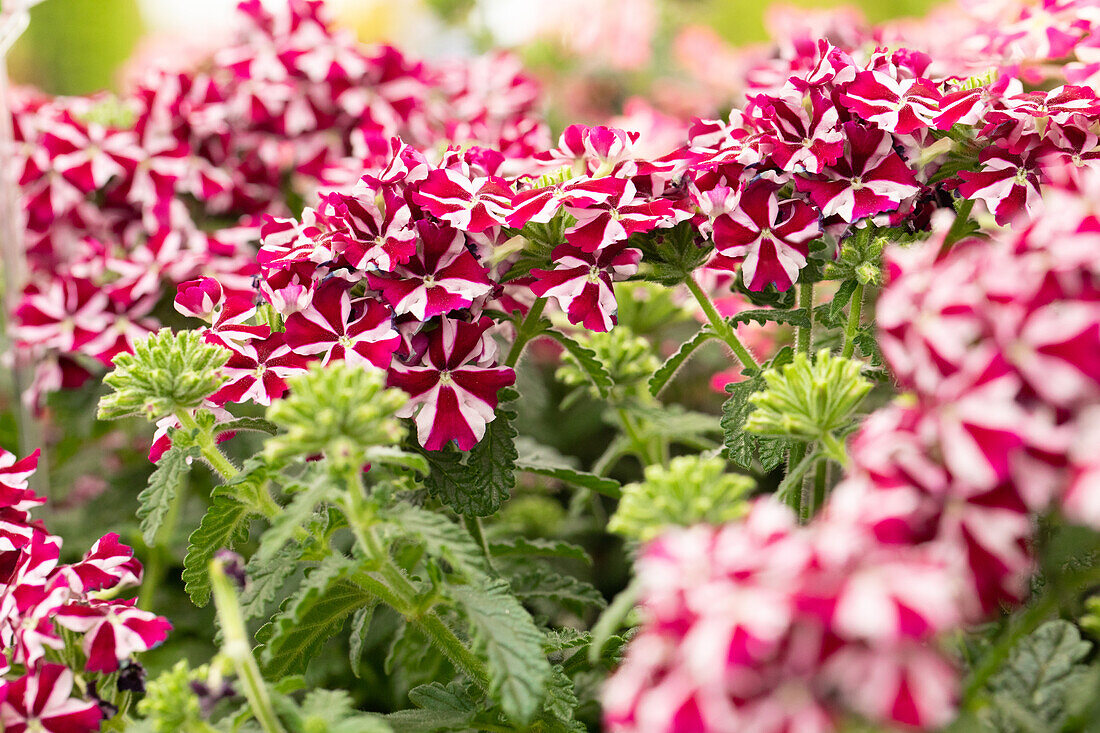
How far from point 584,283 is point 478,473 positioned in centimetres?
22

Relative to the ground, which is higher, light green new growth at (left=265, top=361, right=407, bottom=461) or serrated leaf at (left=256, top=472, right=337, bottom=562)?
light green new growth at (left=265, top=361, right=407, bottom=461)

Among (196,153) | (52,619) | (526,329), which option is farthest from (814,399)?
(196,153)

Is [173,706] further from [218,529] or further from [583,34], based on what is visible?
[583,34]

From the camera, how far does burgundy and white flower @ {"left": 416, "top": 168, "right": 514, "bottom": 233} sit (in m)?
0.87

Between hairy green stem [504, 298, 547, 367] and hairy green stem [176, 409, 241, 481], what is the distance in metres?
0.32

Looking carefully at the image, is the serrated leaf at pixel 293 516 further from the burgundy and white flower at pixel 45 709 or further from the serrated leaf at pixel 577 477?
the serrated leaf at pixel 577 477

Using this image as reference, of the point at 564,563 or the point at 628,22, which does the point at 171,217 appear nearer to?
the point at 564,563

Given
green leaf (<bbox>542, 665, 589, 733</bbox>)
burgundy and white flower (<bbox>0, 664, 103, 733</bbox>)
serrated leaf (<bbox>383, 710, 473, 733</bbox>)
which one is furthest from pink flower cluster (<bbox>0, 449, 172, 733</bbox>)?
green leaf (<bbox>542, 665, 589, 733</bbox>)

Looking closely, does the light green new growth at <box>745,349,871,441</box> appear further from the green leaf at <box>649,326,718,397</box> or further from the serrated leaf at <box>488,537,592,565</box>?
the serrated leaf at <box>488,537,592,565</box>

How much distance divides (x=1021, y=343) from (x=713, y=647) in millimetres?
250

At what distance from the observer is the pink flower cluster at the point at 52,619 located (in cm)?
76

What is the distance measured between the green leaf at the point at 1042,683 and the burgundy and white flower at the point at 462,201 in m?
0.57

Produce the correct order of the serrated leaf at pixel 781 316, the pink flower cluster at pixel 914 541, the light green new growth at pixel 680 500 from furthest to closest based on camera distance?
the serrated leaf at pixel 781 316 < the light green new growth at pixel 680 500 < the pink flower cluster at pixel 914 541

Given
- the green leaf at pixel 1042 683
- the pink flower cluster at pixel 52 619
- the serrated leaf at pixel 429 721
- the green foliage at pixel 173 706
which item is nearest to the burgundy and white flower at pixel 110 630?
the pink flower cluster at pixel 52 619
